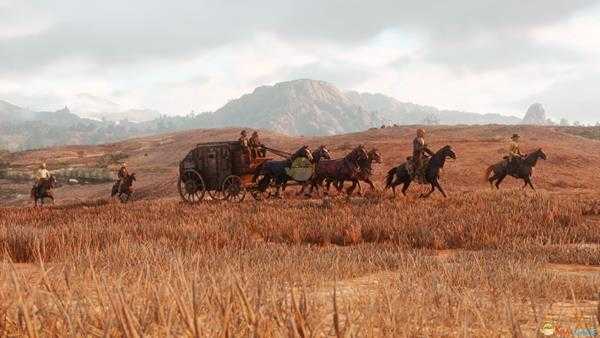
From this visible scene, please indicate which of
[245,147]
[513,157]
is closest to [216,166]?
[245,147]

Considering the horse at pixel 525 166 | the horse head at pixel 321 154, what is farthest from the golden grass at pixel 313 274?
the horse at pixel 525 166

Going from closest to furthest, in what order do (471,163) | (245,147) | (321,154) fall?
(245,147), (321,154), (471,163)

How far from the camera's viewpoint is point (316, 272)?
18.9 feet

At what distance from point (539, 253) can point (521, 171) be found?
1448 centimetres

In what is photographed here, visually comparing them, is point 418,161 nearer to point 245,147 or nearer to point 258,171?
point 258,171

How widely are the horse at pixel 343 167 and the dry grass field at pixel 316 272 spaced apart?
1.23 metres

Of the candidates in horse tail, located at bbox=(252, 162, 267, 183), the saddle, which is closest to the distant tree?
horse tail, located at bbox=(252, 162, 267, 183)

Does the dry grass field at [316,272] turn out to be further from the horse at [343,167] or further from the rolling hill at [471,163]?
the rolling hill at [471,163]

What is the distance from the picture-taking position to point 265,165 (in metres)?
20.1

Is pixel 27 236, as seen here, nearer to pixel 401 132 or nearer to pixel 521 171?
pixel 521 171

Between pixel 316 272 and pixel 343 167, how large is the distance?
539 inches

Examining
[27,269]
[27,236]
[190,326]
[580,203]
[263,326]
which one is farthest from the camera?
[580,203]

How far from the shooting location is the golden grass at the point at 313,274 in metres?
2.48

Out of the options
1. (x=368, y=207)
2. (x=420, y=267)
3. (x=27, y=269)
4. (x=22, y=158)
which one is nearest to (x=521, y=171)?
(x=368, y=207)
